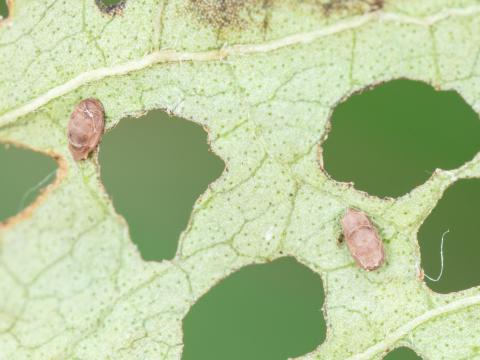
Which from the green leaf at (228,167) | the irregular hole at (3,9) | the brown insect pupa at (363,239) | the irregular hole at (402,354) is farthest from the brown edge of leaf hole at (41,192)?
the irregular hole at (402,354)

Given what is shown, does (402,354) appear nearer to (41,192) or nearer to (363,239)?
(363,239)

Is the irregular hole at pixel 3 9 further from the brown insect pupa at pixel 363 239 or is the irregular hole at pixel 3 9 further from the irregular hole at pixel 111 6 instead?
the brown insect pupa at pixel 363 239

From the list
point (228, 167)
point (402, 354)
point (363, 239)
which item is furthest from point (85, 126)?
point (402, 354)

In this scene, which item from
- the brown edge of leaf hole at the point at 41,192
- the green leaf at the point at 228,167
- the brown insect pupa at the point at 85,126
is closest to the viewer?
the green leaf at the point at 228,167

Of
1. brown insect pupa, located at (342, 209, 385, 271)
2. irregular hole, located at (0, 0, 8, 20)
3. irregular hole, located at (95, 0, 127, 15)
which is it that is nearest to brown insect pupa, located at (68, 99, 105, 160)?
irregular hole, located at (95, 0, 127, 15)

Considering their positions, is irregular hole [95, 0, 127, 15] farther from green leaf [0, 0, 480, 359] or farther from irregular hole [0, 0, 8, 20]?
irregular hole [0, 0, 8, 20]
